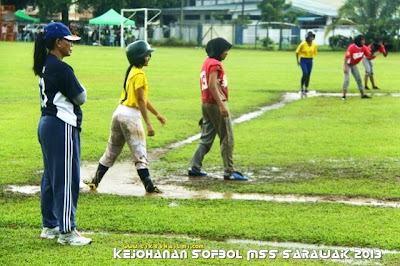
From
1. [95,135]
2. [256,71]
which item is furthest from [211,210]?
[256,71]

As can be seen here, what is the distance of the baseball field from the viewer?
7.37 metres

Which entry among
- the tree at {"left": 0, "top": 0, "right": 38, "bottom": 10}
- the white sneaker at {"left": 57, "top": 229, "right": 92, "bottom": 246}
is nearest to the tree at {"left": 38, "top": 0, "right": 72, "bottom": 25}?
the tree at {"left": 0, "top": 0, "right": 38, "bottom": 10}

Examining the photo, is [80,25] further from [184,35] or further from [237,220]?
[237,220]

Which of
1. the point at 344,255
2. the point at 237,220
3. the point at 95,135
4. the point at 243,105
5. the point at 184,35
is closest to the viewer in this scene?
the point at 344,255

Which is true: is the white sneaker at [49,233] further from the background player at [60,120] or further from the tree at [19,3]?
the tree at [19,3]

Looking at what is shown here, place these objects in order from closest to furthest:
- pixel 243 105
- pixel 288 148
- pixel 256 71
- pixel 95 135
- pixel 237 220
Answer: pixel 237 220 < pixel 288 148 < pixel 95 135 < pixel 243 105 < pixel 256 71

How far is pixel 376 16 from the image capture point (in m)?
62.3

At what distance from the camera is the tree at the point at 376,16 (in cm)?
6153

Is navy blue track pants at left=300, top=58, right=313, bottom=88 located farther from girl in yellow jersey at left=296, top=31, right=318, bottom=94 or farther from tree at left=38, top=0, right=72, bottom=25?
tree at left=38, top=0, right=72, bottom=25

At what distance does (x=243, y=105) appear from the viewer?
70.3 ft

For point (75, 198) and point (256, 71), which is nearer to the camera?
point (75, 198)

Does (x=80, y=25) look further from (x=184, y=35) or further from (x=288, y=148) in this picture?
(x=288, y=148)

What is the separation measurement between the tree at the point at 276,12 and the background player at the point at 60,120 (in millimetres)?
62697

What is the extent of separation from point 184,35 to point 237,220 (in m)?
72.0
